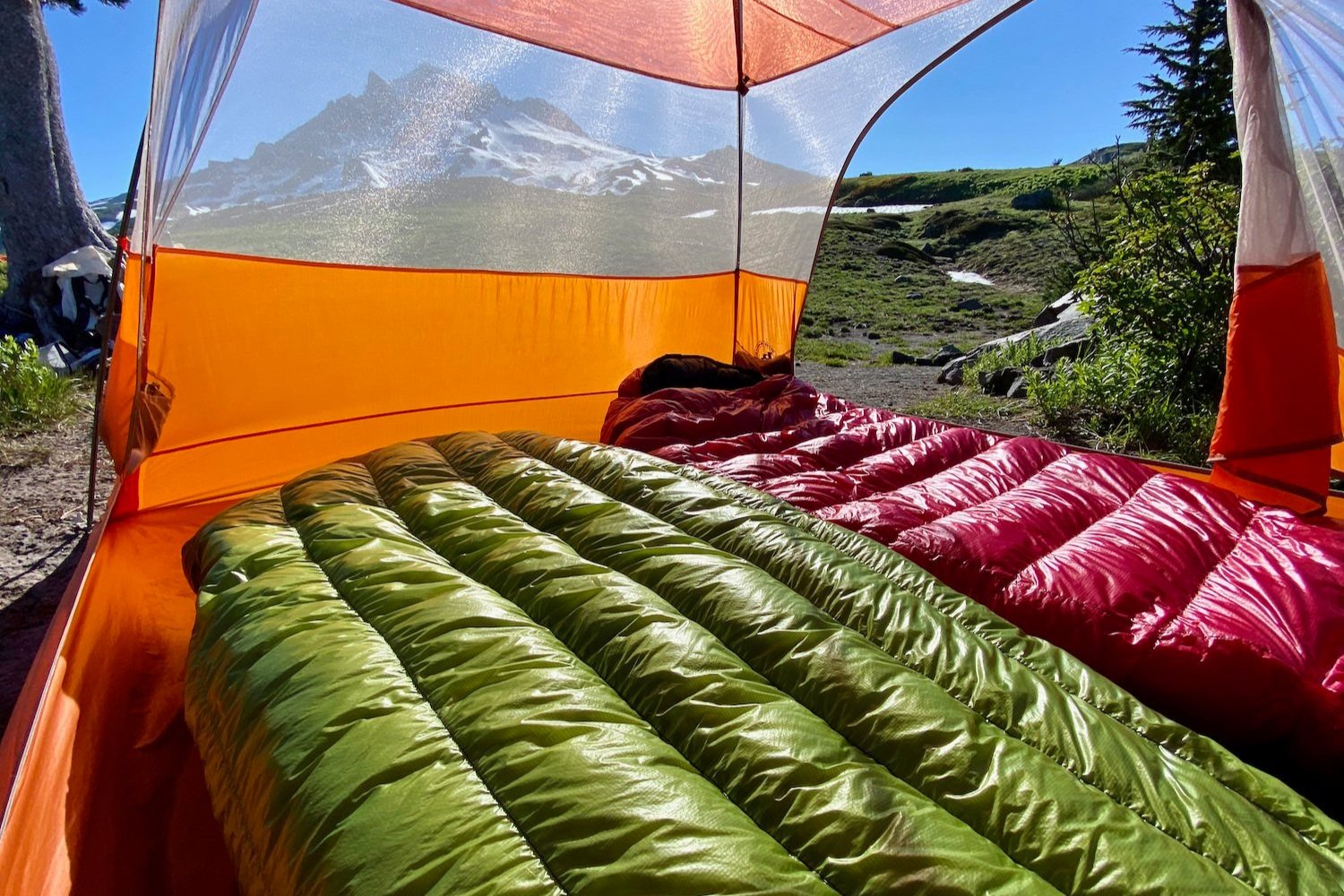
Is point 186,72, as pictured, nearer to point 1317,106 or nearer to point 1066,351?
point 1317,106

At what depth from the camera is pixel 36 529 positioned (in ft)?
9.13

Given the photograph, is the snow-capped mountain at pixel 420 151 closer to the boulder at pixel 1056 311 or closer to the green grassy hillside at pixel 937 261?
the green grassy hillside at pixel 937 261

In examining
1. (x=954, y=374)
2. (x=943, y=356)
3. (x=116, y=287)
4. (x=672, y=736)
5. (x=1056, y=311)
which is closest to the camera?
(x=672, y=736)

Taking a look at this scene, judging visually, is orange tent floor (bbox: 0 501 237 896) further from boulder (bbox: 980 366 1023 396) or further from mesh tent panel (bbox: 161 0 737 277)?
boulder (bbox: 980 366 1023 396)

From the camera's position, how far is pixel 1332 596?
1422 millimetres

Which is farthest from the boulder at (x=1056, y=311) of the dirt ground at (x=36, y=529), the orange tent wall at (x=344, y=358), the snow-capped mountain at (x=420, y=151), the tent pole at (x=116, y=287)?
the dirt ground at (x=36, y=529)

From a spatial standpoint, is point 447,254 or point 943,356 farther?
point 943,356

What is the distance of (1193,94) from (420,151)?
7999mm

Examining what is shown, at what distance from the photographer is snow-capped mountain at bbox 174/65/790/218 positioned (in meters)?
A: 2.64

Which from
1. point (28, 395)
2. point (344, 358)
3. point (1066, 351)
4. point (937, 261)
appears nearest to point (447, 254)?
point (344, 358)

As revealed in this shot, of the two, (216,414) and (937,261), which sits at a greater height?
(937,261)

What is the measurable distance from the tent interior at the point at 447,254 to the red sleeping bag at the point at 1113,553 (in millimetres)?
670

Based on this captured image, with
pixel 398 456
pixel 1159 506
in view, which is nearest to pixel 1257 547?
pixel 1159 506

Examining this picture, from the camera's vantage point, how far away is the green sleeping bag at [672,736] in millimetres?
793
